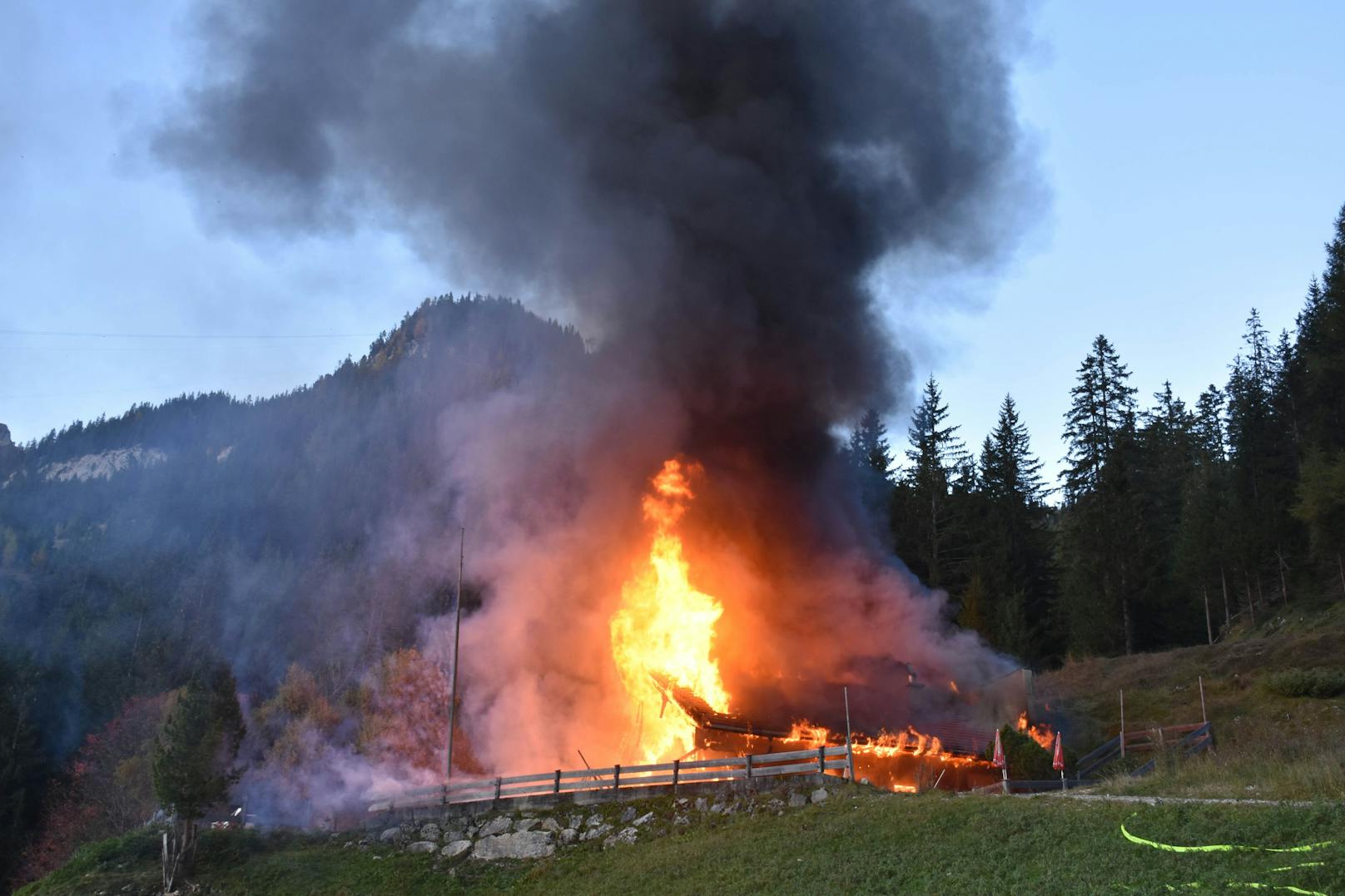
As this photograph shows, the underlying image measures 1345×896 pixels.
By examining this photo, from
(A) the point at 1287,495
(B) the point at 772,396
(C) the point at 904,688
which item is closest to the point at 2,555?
(B) the point at 772,396

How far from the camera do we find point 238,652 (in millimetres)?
74188

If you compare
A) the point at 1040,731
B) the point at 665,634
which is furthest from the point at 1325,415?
the point at 665,634

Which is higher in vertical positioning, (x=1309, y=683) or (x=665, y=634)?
(x=665, y=634)

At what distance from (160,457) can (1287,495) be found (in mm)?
114363

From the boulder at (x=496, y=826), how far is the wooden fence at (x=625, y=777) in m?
1.18

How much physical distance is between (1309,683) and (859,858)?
79.9ft

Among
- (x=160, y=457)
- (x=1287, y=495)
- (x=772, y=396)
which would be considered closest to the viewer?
(x=772, y=396)

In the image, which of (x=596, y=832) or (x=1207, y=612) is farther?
(x=1207, y=612)

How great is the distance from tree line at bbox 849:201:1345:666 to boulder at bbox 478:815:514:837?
3200cm

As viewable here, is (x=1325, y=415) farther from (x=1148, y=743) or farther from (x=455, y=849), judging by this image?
(x=455, y=849)

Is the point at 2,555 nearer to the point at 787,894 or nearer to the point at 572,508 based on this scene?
the point at 572,508

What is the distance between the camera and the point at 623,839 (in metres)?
24.8

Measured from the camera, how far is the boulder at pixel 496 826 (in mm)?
26969

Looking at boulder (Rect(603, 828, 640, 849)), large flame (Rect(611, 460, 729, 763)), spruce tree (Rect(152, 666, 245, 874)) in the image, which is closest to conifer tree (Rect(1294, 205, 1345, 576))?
large flame (Rect(611, 460, 729, 763))
